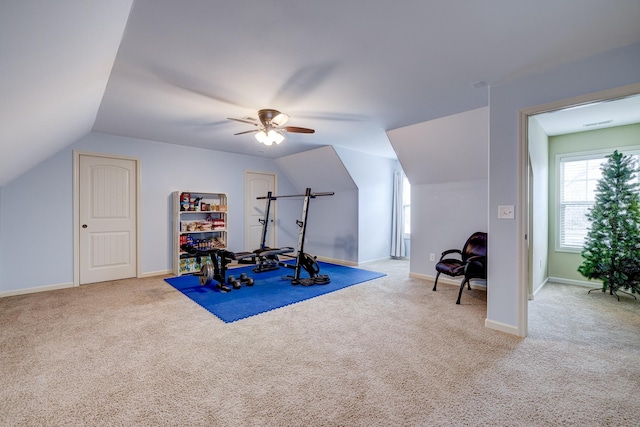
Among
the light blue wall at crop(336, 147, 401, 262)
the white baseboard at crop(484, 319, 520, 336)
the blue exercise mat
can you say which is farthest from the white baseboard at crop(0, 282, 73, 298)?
the white baseboard at crop(484, 319, 520, 336)

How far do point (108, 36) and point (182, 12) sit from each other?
0.57m

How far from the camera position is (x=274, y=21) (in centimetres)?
181

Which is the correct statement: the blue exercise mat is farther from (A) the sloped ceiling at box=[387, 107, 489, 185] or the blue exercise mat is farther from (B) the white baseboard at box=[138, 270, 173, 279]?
(A) the sloped ceiling at box=[387, 107, 489, 185]

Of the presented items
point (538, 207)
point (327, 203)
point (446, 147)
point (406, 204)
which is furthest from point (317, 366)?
point (406, 204)

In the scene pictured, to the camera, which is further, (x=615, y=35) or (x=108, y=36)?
(x=615, y=35)

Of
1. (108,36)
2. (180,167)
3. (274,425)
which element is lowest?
(274,425)

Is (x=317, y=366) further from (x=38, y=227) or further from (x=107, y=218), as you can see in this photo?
(x=38, y=227)

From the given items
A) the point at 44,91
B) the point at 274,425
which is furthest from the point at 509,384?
the point at 44,91

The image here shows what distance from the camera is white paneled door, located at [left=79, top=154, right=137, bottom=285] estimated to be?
438cm

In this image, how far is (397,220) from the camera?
668cm

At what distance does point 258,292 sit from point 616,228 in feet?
16.2

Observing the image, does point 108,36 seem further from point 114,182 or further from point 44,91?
point 114,182

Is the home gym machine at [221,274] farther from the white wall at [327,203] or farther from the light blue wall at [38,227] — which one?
the white wall at [327,203]

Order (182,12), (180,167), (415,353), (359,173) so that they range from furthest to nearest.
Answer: (359,173) < (180,167) < (415,353) < (182,12)
